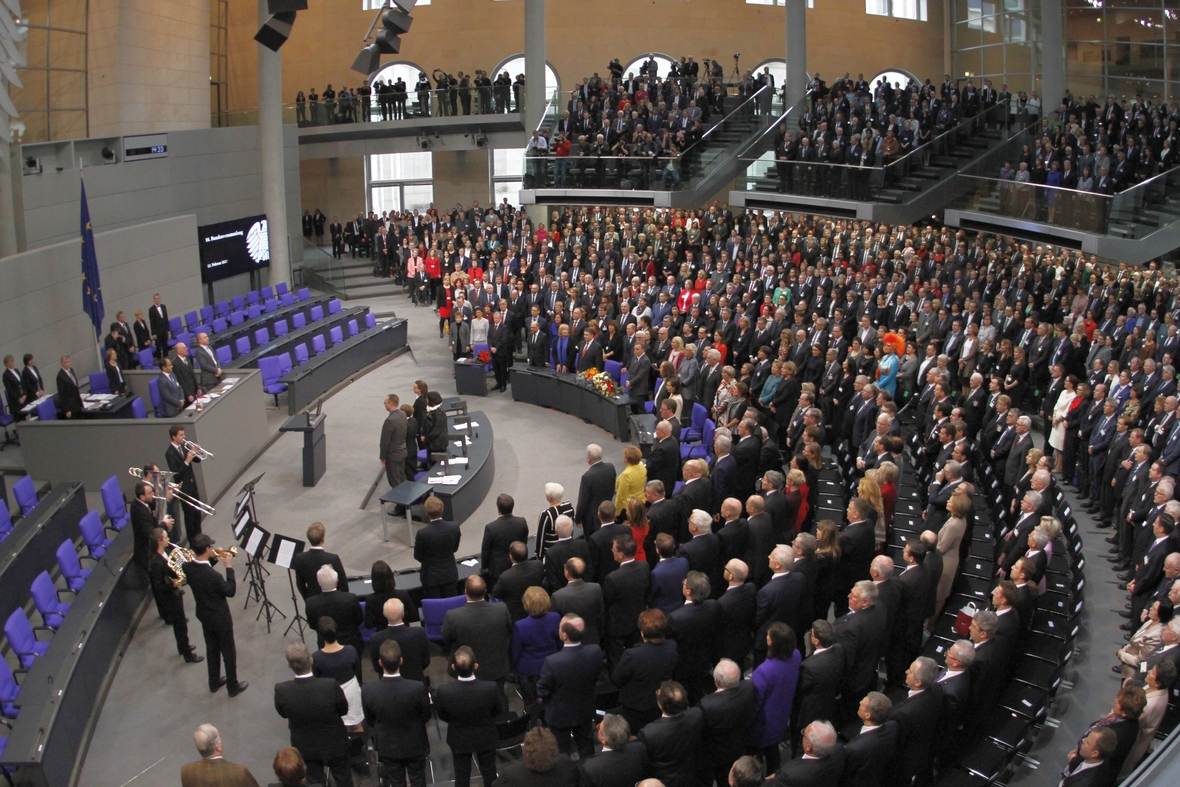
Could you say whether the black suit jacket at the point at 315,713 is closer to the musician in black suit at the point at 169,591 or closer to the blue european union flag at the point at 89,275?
the musician in black suit at the point at 169,591

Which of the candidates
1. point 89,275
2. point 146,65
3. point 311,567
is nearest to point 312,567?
point 311,567

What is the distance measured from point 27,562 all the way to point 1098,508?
11446 mm

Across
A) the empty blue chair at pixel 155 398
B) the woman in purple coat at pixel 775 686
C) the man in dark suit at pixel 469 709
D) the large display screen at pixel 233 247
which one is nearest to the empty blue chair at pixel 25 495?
the empty blue chair at pixel 155 398

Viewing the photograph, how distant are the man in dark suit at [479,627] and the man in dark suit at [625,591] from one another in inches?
33.1

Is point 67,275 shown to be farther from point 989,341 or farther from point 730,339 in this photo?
point 989,341

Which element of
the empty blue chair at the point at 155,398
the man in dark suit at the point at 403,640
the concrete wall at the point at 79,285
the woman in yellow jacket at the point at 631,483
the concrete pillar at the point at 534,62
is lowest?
the man in dark suit at the point at 403,640

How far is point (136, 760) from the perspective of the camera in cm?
747

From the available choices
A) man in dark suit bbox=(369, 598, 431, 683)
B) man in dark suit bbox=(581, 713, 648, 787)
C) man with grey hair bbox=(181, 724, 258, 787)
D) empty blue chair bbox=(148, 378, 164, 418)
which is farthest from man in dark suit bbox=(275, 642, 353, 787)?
empty blue chair bbox=(148, 378, 164, 418)

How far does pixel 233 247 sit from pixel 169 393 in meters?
11.6

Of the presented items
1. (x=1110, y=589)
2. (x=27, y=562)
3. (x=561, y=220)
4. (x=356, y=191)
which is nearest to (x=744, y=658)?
(x=1110, y=589)

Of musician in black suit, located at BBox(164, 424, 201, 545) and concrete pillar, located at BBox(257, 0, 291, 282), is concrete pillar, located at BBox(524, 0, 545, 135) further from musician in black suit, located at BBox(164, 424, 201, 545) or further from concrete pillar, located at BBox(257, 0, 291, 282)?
musician in black suit, located at BBox(164, 424, 201, 545)

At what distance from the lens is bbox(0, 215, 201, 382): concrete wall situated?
15672mm

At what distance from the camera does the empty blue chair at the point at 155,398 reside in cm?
1298

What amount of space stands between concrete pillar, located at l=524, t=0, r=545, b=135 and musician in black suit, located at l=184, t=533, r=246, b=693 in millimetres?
21599
